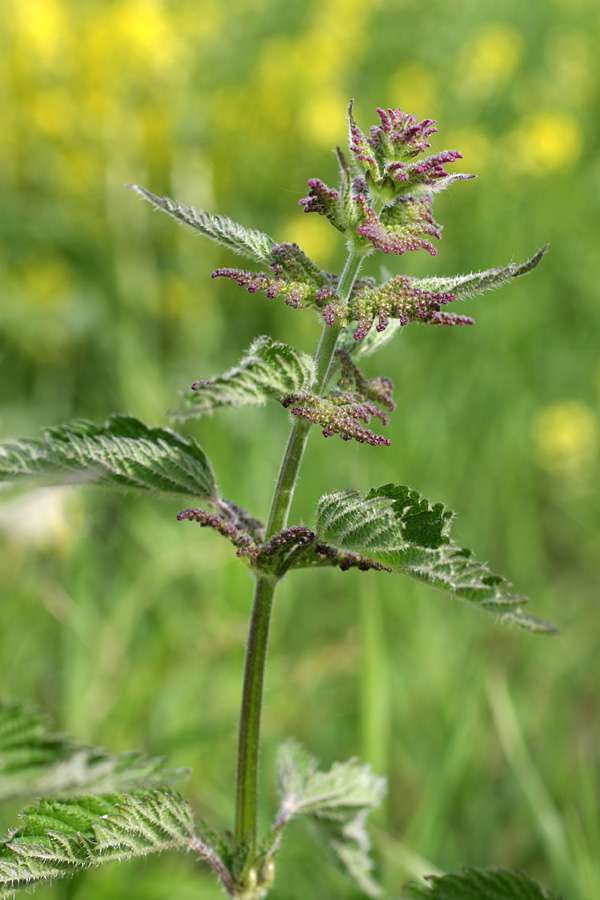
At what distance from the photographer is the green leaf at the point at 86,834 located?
0.86 m

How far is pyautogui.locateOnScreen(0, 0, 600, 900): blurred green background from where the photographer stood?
2150 mm

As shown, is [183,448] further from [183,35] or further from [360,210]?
[183,35]

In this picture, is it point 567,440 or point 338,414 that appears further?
point 567,440

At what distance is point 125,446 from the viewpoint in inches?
39.4

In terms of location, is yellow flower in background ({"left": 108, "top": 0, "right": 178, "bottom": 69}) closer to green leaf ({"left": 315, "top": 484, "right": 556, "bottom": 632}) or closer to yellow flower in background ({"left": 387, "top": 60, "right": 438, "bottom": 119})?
yellow flower in background ({"left": 387, "top": 60, "right": 438, "bottom": 119})

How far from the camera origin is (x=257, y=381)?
854 millimetres

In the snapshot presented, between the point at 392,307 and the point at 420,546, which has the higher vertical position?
the point at 392,307

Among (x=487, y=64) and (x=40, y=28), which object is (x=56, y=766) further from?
(x=487, y=64)

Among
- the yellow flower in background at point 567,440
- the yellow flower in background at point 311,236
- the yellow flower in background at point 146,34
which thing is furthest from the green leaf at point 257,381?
the yellow flower in background at point 146,34

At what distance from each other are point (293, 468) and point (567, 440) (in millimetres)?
2618

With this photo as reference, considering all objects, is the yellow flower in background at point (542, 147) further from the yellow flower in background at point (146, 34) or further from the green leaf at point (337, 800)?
the green leaf at point (337, 800)

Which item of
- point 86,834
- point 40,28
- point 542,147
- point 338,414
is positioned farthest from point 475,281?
point 40,28

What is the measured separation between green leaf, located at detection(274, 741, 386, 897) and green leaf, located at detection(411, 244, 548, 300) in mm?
736

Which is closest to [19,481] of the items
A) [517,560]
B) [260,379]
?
[260,379]
